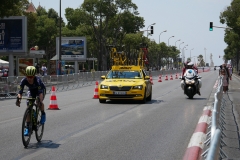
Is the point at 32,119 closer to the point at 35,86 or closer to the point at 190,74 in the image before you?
the point at 35,86

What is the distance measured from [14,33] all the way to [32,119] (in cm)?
2866

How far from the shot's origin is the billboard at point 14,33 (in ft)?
124

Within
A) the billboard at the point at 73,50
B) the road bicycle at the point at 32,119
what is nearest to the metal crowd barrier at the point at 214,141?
the road bicycle at the point at 32,119

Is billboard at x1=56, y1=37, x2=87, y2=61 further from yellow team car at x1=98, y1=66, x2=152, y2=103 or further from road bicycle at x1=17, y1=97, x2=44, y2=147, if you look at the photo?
road bicycle at x1=17, y1=97, x2=44, y2=147

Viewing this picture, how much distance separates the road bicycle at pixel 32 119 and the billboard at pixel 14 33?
27760mm

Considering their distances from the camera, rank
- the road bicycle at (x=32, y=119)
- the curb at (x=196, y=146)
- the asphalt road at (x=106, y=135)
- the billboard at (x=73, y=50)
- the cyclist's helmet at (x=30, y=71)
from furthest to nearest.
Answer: the billboard at (x=73, y=50), the cyclist's helmet at (x=30, y=71), the road bicycle at (x=32, y=119), the asphalt road at (x=106, y=135), the curb at (x=196, y=146)

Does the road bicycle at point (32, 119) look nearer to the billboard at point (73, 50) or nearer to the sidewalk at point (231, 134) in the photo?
the sidewalk at point (231, 134)

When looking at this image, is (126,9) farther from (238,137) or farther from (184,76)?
(238,137)

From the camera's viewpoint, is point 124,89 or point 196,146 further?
point 124,89

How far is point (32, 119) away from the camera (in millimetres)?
10062

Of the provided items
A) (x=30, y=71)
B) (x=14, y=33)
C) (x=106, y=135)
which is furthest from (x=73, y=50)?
(x=30, y=71)

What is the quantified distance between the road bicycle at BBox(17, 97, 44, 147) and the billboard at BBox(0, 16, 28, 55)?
27760 millimetres

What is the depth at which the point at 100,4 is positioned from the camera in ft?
249

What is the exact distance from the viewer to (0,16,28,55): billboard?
37.7 meters
